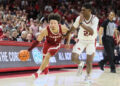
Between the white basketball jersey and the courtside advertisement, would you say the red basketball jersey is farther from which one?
the courtside advertisement

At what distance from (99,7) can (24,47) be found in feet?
50.8

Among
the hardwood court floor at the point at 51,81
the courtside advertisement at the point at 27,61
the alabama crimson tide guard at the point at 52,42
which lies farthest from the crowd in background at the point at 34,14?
the alabama crimson tide guard at the point at 52,42

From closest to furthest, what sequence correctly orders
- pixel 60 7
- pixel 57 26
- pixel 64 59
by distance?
pixel 57 26 → pixel 64 59 → pixel 60 7

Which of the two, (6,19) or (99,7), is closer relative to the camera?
(6,19)

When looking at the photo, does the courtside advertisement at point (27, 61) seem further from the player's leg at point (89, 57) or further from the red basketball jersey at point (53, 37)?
the player's leg at point (89, 57)

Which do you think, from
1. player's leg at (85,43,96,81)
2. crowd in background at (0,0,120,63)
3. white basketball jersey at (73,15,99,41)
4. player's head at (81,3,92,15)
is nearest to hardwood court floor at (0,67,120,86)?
player's leg at (85,43,96,81)

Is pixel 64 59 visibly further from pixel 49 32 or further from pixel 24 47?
pixel 49 32

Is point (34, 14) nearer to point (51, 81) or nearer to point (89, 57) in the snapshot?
point (51, 81)

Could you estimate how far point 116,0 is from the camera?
76.8 ft

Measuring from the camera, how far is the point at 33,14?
16.7 meters

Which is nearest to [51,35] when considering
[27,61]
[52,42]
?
[52,42]

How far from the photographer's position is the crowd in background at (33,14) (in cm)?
1026

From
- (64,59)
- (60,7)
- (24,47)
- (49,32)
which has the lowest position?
(64,59)

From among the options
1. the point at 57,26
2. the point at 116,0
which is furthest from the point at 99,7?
the point at 57,26
